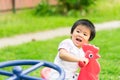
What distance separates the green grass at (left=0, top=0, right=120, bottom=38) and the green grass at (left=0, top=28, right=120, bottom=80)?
49.9 inches

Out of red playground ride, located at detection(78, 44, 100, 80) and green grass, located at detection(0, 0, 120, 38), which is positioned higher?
green grass, located at detection(0, 0, 120, 38)

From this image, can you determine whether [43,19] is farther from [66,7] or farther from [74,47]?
[74,47]

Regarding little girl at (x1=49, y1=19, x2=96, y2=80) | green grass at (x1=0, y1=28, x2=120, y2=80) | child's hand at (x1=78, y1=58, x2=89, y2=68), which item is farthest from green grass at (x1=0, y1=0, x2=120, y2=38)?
child's hand at (x1=78, y1=58, x2=89, y2=68)

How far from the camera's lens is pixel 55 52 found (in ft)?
23.9

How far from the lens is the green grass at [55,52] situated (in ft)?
19.8

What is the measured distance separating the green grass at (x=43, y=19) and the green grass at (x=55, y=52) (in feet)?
4.16

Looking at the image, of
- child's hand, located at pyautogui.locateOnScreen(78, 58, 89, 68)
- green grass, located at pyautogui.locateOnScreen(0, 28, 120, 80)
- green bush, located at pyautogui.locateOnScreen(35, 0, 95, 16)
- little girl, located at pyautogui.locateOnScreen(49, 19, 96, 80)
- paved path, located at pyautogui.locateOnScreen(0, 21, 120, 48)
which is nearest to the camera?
child's hand, located at pyautogui.locateOnScreen(78, 58, 89, 68)

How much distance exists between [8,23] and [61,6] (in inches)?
105

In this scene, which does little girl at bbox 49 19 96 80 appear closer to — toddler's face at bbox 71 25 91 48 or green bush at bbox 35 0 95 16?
toddler's face at bbox 71 25 91 48

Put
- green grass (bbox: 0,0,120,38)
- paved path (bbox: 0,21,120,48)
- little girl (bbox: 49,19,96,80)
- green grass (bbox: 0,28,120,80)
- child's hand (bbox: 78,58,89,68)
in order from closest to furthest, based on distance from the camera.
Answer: child's hand (bbox: 78,58,89,68) → little girl (bbox: 49,19,96,80) → green grass (bbox: 0,28,120,80) → paved path (bbox: 0,21,120,48) → green grass (bbox: 0,0,120,38)

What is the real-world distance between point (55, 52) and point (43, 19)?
4047 mm

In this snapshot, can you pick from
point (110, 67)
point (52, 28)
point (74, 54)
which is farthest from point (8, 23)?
point (74, 54)

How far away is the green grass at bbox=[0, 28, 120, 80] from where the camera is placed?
6049 mm

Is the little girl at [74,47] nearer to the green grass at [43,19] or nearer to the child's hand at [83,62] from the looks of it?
the child's hand at [83,62]
